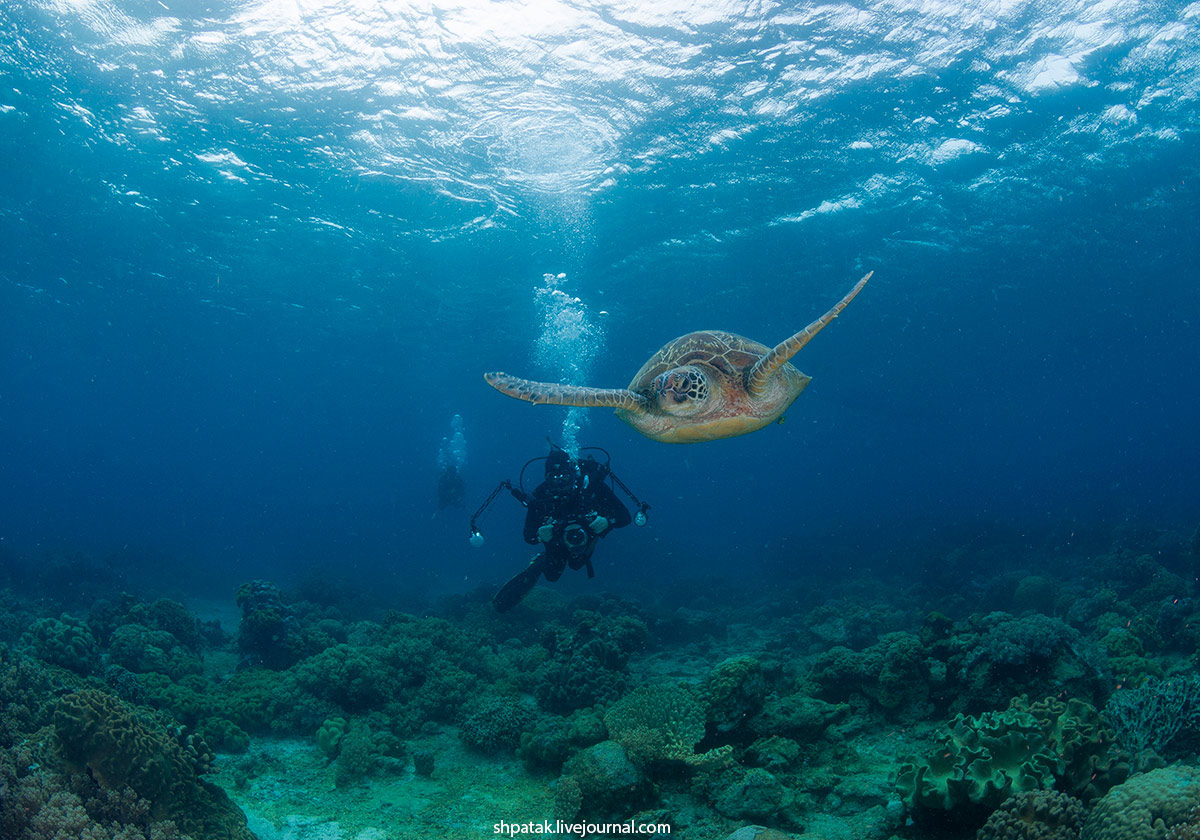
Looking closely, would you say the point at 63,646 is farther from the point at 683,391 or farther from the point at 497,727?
the point at 683,391

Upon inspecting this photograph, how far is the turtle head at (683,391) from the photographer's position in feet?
19.7

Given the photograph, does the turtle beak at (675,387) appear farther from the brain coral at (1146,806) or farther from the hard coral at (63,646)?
the hard coral at (63,646)

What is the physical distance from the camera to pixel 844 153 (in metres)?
15.5

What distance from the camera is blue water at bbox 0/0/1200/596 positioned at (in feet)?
38.0

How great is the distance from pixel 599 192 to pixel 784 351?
1343cm

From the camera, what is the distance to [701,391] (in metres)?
6.04

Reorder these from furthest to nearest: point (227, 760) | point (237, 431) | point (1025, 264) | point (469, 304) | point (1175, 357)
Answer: point (237, 431) < point (1175, 357) < point (469, 304) < point (1025, 264) < point (227, 760)

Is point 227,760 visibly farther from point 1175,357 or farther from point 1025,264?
point 1175,357


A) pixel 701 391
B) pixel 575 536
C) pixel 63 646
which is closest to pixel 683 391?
pixel 701 391

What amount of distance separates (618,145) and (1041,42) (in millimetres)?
9760

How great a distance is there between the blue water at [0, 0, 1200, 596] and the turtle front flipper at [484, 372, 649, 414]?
9222 mm

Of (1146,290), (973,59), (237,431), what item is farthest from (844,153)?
(237,431)

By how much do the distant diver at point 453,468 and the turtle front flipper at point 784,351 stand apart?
70.0 feet

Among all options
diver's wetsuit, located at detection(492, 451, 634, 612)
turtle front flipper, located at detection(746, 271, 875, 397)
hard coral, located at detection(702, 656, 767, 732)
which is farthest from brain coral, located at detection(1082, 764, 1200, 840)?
diver's wetsuit, located at detection(492, 451, 634, 612)
